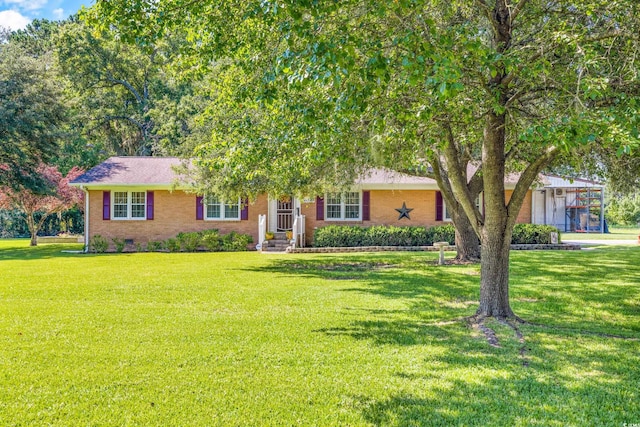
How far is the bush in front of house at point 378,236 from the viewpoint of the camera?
1931 centimetres

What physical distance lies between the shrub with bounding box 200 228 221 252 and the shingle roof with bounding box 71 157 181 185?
2572 mm

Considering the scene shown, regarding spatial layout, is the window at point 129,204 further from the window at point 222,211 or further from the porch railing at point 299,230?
the porch railing at point 299,230

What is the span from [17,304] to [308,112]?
6528 mm

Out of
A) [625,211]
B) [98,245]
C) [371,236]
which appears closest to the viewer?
[371,236]

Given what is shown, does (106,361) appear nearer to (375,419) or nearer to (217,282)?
(375,419)

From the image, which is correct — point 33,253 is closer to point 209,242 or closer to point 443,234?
point 209,242

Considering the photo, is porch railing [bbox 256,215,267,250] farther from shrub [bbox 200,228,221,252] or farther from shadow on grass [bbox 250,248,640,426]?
shadow on grass [bbox 250,248,640,426]

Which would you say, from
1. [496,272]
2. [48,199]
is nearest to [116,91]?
[48,199]

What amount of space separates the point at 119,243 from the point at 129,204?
1.80 metres

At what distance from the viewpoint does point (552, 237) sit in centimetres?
1947

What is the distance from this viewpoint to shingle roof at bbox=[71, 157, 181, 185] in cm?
2009

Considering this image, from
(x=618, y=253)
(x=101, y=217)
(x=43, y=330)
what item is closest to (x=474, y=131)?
(x=43, y=330)

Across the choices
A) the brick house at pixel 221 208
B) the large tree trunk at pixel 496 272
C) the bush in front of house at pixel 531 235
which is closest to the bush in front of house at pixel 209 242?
the brick house at pixel 221 208

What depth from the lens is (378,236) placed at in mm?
19438
